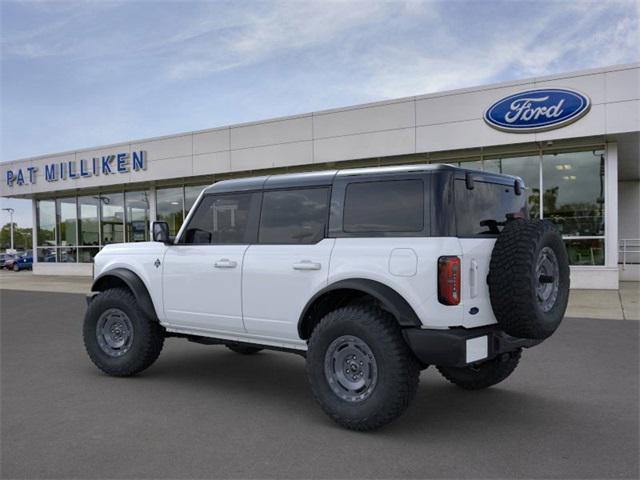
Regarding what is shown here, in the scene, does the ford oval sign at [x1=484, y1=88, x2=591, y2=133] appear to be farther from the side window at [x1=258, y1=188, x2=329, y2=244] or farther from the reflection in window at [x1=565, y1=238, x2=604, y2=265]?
the side window at [x1=258, y1=188, x2=329, y2=244]

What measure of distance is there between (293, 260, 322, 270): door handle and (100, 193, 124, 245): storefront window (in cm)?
2070

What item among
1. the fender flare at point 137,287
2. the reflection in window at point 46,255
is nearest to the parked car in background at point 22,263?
the reflection in window at point 46,255

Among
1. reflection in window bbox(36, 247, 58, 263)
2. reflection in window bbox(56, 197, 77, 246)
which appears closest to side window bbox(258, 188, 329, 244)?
reflection in window bbox(56, 197, 77, 246)

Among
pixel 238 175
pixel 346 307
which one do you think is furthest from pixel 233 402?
pixel 238 175

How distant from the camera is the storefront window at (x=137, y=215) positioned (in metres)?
23.1

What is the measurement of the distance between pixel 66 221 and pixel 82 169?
362cm

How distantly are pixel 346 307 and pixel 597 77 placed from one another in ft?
38.6

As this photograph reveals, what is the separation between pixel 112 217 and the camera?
24.2 meters

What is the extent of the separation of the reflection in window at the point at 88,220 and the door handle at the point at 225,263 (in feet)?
69.4

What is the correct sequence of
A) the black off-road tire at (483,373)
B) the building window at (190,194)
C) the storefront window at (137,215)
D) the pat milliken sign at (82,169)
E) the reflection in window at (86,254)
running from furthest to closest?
1. the reflection in window at (86,254)
2. the storefront window at (137,215)
3. the pat milliken sign at (82,169)
4. the building window at (190,194)
5. the black off-road tire at (483,373)

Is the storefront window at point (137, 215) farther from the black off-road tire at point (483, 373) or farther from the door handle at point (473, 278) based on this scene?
the door handle at point (473, 278)

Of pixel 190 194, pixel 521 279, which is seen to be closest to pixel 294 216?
pixel 521 279

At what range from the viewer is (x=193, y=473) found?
138 inches

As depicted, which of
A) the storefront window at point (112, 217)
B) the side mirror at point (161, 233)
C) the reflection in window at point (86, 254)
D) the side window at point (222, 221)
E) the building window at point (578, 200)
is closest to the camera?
the side window at point (222, 221)
